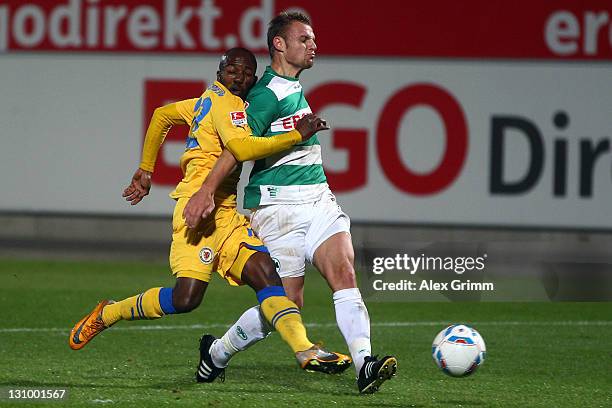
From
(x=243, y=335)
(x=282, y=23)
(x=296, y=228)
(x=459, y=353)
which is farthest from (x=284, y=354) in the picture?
(x=282, y=23)

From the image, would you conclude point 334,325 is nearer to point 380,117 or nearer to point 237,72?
point 237,72

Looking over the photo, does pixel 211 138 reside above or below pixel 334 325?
above

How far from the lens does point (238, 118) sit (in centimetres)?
676

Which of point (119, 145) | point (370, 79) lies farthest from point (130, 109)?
point (370, 79)

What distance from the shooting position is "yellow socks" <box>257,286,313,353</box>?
21.4 ft

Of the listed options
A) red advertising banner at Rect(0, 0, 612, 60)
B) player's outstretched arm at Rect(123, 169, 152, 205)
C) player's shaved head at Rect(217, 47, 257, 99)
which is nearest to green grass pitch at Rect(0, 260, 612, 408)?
player's outstretched arm at Rect(123, 169, 152, 205)

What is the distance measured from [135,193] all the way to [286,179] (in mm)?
934

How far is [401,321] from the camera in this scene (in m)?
10.6

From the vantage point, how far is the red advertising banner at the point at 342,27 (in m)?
15.1

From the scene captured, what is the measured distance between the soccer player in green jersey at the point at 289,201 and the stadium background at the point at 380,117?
758cm

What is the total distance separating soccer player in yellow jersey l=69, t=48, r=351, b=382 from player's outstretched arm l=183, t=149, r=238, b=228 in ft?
0.04

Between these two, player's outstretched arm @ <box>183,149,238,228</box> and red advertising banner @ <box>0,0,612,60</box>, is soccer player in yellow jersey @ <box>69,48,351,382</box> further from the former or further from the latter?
red advertising banner @ <box>0,0,612,60</box>

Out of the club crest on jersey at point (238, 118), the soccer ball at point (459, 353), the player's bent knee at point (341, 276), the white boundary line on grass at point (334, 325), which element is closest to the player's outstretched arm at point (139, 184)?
the club crest on jersey at point (238, 118)

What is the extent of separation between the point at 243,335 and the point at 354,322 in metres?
0.68
